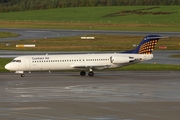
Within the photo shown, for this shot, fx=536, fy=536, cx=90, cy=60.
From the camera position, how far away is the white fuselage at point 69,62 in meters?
51.5

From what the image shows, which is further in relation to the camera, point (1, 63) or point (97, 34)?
point (97, 34)

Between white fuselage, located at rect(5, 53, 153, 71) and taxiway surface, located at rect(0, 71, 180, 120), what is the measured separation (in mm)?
979

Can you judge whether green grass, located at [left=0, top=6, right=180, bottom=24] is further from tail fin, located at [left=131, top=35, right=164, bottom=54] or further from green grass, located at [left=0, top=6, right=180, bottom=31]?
tail fin, located at [left=131, top=35, right=164, bottom=54]

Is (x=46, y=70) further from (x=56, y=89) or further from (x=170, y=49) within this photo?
(x=170, y=49)

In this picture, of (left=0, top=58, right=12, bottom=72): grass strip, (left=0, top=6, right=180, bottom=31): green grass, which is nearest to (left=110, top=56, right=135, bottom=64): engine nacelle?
(left=0, top=58, right=12, bottom=72): grass strip

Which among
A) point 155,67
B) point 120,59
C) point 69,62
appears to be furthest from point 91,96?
point 155,67

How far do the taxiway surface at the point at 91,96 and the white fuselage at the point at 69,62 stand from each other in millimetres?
979

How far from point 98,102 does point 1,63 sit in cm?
3116

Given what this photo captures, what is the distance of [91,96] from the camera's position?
3647 centimetres

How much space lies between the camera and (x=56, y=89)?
4097cm

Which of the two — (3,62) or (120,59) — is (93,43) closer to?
(3,62)

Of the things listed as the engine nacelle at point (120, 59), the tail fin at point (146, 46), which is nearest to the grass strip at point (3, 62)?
the engine nacelle at point (120, 59)

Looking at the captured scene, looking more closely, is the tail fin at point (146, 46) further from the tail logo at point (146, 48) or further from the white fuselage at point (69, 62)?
the white fuselage at point (69, 62)

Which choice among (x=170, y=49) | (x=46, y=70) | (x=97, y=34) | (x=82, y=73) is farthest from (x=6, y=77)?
(x=97, y=34)
